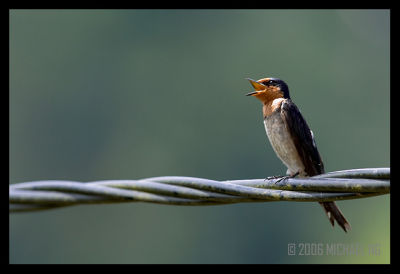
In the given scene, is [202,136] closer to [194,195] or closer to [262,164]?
[262,164]

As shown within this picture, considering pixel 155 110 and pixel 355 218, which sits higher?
pixel 155 110

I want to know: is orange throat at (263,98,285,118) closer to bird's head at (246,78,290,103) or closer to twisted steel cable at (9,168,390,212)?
bird's head at (246,78,290,103)

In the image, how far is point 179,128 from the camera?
29.7 m

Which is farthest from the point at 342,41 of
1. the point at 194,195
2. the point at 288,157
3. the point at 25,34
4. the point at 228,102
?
the point at 194,195

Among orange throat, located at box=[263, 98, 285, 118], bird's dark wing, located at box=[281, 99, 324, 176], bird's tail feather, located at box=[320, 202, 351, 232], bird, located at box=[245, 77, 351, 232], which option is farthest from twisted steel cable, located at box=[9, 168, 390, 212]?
orange throat, located at box=[263, 98, 285, 118]

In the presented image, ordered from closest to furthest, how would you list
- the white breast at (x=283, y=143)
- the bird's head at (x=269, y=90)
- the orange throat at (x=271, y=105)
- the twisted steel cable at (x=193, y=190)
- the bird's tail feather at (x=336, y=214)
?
the twisted steel cable at (x=193, y=190)
the bird's tail feather at (x=336, y=214)
the white breast at (x=283, y=143)
the orange throat at (x=271, y=105)
the bird's head at (x=269, y=90)

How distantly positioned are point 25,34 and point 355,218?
20.5m

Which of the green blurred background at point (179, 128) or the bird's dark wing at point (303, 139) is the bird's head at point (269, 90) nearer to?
the bird's dark wing at point (303, 139)

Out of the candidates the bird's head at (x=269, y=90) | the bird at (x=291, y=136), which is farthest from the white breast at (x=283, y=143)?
the bird's head at (x=269, y=90)

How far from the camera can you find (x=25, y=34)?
35.8 m

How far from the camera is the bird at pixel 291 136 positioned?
547 centimetres

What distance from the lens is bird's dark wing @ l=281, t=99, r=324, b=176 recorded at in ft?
17.8

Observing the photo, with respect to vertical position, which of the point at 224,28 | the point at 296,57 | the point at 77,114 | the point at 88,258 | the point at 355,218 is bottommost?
the point at 88,258

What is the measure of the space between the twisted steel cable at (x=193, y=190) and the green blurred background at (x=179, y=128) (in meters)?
17.6
